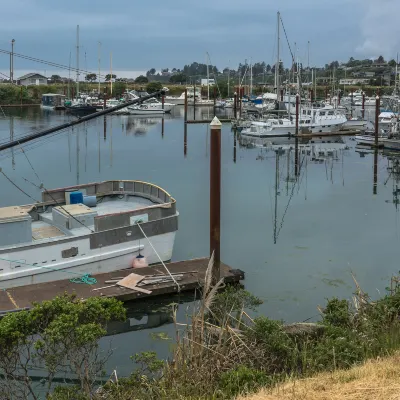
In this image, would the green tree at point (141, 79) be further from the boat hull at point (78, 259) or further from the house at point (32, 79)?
the boat hull at point (78, 259)

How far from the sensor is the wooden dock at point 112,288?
14730 mm

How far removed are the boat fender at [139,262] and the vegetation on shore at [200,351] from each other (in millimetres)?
7617

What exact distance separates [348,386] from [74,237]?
10.5m

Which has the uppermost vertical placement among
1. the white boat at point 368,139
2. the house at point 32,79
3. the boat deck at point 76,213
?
the house at point 32,79

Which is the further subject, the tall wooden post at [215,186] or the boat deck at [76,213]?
the boat deck at [76,213]

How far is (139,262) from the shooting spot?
703 inches

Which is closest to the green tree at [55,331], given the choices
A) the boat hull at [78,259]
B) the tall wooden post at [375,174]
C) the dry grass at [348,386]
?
the dry grass at [348,386]

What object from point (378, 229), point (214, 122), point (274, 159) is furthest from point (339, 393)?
point (274, 159)

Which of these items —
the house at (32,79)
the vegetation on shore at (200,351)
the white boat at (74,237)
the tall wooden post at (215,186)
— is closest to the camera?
the vegetation on shore at (200,351)

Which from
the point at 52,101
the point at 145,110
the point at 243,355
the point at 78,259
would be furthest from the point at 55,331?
the point at 52,101

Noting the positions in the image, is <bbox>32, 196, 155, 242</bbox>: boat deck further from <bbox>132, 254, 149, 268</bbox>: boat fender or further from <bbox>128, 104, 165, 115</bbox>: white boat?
<bbox>128, 104, 165, 115</bbox>: white boat

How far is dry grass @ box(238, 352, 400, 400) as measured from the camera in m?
7.48

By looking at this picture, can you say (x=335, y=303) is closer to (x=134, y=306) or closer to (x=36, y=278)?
(x=134, y=306)

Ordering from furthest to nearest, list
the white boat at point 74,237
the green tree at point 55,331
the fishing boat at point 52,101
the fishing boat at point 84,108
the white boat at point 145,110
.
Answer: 1. the fishing boat at point 52,101
2. the white boat at point 145,110
3. the fishing boat at point 84,108
4. the white boat at point 74,237
5. the green tree at point 55,331
